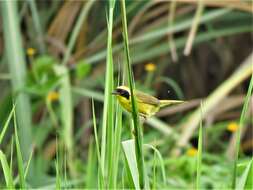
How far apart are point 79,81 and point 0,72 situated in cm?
36

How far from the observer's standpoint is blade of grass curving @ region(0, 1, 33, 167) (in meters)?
2.76

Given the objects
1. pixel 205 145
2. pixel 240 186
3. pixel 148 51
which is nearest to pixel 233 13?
pixel 148 51

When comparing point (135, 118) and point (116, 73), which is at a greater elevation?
point (116, 73)

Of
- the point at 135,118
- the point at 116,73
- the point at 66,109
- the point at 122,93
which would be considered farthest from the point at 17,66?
the point at 135,118

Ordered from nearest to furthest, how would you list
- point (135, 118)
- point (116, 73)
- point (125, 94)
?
point (135, 118)
point (125, 94)
point (116, 73)

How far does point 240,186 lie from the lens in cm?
119

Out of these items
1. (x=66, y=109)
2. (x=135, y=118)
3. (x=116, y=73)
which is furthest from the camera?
(x=116, y=73)

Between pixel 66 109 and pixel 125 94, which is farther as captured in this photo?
pixel 66 109

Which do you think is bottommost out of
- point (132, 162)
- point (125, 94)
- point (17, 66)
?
point (132, 162)

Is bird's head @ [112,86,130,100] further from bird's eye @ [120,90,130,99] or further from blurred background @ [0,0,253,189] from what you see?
blurred background @ [0,0,253,189]

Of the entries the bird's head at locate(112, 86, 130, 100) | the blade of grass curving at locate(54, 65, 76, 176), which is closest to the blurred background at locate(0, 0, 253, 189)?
the blade of grass curving at locate(54, 65, 76, 176)

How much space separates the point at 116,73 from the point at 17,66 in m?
0.68

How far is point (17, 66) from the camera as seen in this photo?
281 centimetres

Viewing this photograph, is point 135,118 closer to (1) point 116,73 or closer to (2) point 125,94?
(2) point 125,94
